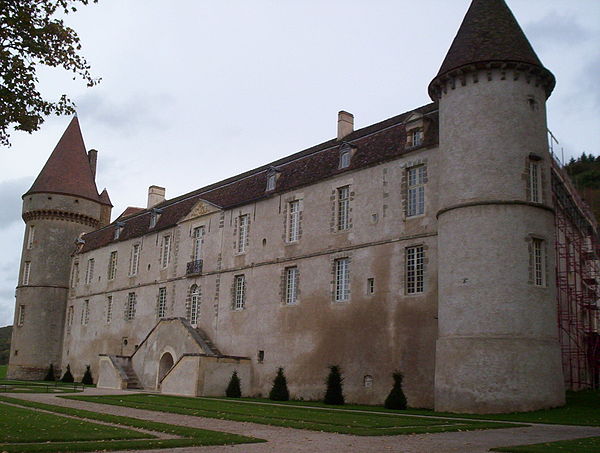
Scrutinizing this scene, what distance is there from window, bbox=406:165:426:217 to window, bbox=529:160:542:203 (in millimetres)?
3815

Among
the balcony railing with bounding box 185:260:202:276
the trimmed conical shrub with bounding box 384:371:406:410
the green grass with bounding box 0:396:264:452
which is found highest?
the balcony railing with bounding box 185:260:202:276

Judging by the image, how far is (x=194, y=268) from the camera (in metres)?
33.1

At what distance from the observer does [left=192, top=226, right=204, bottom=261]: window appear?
3341 centimetres

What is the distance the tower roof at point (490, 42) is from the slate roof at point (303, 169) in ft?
9.03

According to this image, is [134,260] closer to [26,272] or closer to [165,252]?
[165,252]

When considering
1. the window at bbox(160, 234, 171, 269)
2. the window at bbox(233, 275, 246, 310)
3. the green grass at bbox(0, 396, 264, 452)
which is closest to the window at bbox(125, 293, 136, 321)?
the window at bbox(160, 234, 171, 269)

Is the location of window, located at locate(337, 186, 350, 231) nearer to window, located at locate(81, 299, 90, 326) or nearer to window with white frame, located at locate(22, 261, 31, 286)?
window, located at locate(81, 299, 90, 326)

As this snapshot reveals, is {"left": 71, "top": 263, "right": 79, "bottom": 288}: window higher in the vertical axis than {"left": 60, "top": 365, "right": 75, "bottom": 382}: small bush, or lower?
higher

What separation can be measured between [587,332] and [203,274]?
58.4 feet

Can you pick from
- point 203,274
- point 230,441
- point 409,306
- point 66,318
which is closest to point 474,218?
point 409,306

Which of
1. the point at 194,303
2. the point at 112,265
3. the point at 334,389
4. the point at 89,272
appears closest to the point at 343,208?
the point at 334,389

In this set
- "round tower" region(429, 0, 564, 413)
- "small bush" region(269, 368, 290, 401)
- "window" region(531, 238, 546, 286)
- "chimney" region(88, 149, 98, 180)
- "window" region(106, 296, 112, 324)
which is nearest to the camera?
"round tower" region(429, 0, 564, 413)

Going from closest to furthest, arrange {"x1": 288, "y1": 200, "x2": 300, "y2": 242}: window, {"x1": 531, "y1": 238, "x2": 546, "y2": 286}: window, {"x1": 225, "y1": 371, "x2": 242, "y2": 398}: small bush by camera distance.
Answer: {"x1": 531, "y1": 238, "x2": 546, "y2": 286}: window < {"x1": 225, "y1": 371, "x2": 242, "y2": 398}: small bush < {"x1": 288, "y1": 200, "x2": 300, "y2": 242}: window

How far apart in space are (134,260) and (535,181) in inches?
1017
